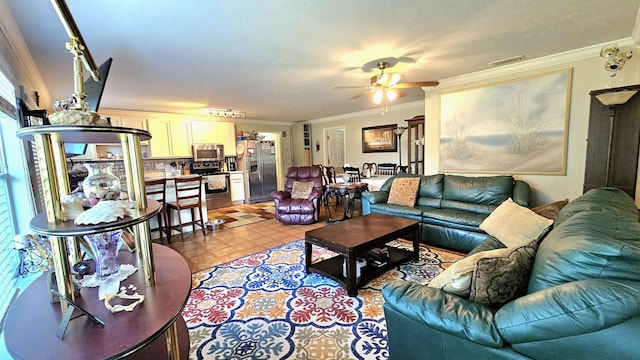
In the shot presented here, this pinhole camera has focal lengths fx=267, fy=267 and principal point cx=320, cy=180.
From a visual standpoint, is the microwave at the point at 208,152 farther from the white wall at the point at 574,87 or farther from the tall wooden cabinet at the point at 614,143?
the tall wooden cabinet at the point at 614,143

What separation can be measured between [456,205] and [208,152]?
18.5 ft

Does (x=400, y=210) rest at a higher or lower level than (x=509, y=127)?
lower

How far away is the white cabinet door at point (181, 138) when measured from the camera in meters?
6.12

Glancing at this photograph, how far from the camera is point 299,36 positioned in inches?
94.4

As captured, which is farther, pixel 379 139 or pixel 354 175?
pixel 379 139

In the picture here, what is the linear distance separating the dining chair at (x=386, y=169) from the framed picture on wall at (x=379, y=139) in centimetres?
38

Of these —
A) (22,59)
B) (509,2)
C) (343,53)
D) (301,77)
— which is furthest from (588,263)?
(22,59)

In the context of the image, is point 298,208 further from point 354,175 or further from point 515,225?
point 515,225

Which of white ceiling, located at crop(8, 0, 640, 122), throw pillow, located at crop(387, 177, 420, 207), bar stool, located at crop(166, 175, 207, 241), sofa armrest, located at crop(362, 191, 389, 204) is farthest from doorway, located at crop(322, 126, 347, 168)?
bar stool, located at crop(166, 175, 207, 241)

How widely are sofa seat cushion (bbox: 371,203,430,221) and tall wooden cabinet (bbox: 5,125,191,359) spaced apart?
3161mm

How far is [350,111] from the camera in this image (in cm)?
671

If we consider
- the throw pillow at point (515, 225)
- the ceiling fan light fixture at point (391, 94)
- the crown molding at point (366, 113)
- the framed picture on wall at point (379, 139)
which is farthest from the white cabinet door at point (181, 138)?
the throw pillow at point (515, 225)

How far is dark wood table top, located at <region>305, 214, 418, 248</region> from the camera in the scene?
8.28ft

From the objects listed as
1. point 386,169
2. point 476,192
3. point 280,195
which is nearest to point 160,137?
point 280,195
